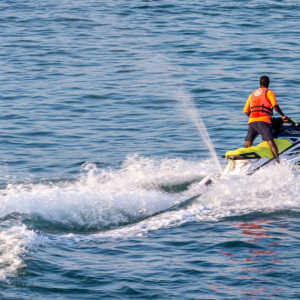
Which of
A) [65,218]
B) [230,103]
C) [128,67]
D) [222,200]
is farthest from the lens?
[128,67]

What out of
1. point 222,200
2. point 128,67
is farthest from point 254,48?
point 222,200

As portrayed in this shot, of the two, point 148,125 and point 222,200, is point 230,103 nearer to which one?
point 148,125

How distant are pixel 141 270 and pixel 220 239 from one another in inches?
61.0

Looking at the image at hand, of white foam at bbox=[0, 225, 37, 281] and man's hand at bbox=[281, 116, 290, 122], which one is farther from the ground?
man's hand at bbox=[281, 116, 290, 122]

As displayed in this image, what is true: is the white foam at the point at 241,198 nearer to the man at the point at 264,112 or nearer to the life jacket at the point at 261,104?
the man at the point at 264,112

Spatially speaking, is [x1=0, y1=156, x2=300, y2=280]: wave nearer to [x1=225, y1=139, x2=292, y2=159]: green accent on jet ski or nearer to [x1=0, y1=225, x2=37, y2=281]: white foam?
[x1=0, y1=225, x2=37, y2=281]: white foam

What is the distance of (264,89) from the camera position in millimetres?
12625

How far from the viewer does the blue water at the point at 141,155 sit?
920cm

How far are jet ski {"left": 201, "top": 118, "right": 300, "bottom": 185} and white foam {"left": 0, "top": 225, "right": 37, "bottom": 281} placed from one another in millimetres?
3584

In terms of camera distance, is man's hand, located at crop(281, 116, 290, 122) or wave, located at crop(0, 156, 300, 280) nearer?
wave, located at crop(0, 156, 300, 280)

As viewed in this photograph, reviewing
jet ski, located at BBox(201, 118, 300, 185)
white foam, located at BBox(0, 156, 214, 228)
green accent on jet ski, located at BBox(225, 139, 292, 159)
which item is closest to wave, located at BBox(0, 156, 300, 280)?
white foam, located at BBox(0, 156, 214, 228)

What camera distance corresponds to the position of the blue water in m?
9.20

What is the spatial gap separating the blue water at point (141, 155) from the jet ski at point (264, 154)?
0.19m

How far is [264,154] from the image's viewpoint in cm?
1248
